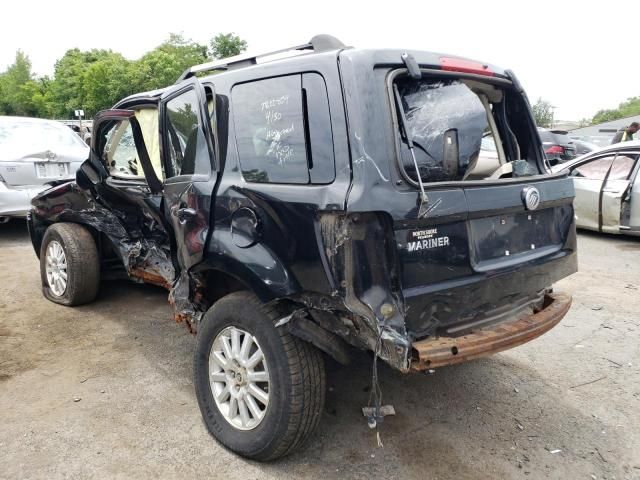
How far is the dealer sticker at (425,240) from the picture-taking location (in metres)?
2.31

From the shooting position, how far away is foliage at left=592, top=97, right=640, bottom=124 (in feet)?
256

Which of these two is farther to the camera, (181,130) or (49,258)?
(49,258)

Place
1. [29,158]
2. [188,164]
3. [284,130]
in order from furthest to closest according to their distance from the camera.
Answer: [29,158] → [188,164] → [284,130]

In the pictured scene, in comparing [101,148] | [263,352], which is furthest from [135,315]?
[263,352]

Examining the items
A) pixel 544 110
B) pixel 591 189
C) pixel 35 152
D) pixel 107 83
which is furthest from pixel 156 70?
pixel 544 110

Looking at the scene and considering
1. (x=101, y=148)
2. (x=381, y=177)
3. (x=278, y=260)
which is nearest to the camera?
(x=381, y=177)

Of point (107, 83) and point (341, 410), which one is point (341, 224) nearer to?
point (341, 410)

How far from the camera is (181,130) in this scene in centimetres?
335

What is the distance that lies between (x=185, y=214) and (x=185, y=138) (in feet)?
1.71

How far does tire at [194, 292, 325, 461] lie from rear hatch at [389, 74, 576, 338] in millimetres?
557

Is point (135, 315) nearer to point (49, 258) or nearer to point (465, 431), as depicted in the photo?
point (49, 258)

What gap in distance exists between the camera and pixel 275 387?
2520 mm

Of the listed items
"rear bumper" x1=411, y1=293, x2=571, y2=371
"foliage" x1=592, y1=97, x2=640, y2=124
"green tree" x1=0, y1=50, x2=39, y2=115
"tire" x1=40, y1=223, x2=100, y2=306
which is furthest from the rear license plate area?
"foliage" x1=592, y1=97, x2=640, y2=124

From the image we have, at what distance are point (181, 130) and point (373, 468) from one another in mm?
2273
